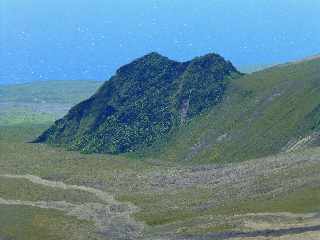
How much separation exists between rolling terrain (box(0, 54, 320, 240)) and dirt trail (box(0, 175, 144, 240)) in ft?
0.48

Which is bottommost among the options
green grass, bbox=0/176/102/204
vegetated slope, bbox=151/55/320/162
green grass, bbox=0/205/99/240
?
green grass, bbox=0/205/99/240

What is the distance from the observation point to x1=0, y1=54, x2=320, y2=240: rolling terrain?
91312mm

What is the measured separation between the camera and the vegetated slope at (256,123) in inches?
6257

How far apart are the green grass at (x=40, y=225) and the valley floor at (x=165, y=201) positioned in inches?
5.2

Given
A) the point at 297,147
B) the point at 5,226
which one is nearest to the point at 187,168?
the point at 297,147

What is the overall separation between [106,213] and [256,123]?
7387cm

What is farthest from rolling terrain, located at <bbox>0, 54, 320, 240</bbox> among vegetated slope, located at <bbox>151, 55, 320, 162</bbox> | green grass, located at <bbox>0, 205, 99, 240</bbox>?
vegetated slope, located at <bbox>151, 55, 320, 162</bbox>

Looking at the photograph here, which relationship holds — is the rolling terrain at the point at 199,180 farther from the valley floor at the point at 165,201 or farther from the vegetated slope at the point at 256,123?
the vegetated slope at the point at 256,123

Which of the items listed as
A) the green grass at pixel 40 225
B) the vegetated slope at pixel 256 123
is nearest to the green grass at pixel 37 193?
the green grass at pixel 40 225

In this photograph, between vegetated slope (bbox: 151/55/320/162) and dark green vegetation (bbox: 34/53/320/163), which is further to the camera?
dark green vegetation (bbox: 34/53/320/163)

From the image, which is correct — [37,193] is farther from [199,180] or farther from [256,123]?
[256,123]

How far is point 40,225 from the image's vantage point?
98.4 m

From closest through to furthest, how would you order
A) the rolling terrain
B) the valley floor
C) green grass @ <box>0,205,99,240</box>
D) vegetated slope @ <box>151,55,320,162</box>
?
the valley floor
the rolling terrain
green grass @ <box>0,205,99,240</box>
vegetated slope @ <box>151,55,320,162</box>

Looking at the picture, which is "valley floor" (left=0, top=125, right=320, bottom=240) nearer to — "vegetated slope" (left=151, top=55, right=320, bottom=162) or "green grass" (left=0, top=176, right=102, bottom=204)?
"green grass" (left=0, top=176, right=102, bottom=204)
